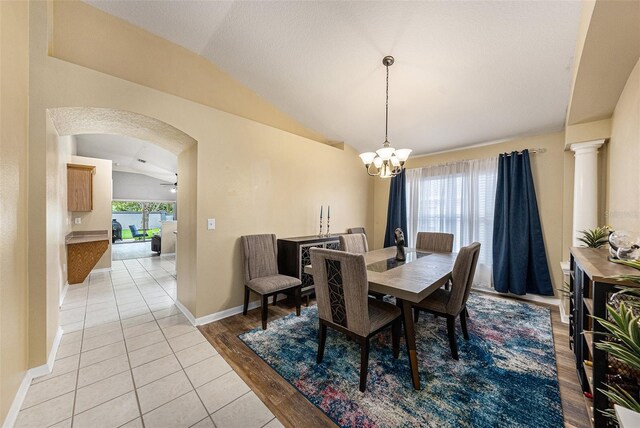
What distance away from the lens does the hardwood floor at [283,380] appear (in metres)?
1.49

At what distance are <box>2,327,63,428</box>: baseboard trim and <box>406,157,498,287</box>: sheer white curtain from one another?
483cm

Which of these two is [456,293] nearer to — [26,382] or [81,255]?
[26,382]

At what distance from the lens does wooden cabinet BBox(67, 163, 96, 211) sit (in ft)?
14.1

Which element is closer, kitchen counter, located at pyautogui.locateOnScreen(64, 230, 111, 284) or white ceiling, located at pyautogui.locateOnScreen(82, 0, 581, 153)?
white ceiling, located at pyautogui.locateOnScreen(82, 0, 581, 153)

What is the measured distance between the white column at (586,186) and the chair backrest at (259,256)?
138 inches

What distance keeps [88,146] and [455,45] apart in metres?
7.43

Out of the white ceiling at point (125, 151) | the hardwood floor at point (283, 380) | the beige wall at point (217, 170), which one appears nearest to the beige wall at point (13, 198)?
the beige wall at point (217, 170)

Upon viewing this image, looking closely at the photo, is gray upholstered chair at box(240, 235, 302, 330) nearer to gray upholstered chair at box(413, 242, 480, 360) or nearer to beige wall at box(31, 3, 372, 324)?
beige wall at box(31, 3, 372, 324)

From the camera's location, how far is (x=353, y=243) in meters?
3.20

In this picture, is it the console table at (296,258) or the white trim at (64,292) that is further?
the white trim at (64,292)

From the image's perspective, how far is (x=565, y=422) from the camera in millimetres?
1460

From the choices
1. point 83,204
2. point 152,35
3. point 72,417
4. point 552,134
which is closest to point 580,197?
point 552,134

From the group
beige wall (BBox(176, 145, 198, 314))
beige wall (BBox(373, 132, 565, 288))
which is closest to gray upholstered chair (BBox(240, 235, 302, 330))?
beige wall (BBox(176, 145, 198, 314))

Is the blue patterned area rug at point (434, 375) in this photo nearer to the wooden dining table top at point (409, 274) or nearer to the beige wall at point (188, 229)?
the wooden dining table top at point (409, 274)
